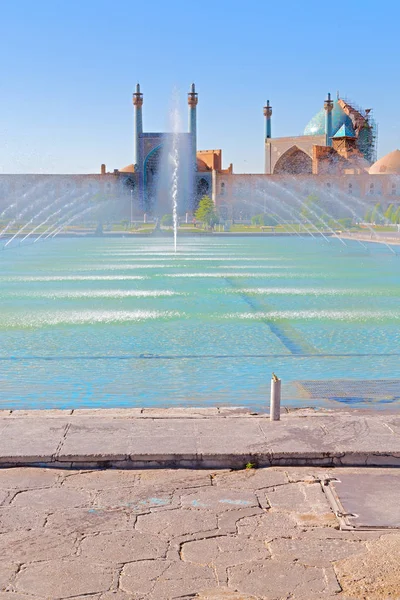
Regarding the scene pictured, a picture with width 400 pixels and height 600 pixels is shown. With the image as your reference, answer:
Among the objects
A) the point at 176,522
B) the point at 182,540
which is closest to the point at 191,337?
the point at 176,522

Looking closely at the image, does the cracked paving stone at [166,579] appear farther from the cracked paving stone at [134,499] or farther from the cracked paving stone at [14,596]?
the cracked paving stone at [134,499]

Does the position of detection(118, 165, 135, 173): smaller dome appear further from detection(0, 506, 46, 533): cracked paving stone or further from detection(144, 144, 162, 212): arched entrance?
detection(0, 506, 46, 533): cracked paving stone

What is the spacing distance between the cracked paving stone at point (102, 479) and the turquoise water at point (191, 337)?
5.84 feet

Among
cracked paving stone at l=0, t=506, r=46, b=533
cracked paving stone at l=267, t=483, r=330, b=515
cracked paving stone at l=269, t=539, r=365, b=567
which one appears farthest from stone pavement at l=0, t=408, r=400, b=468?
cracked paving stone at l=269, t=539, r=365, b=567

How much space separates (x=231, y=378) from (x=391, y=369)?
4.45ft

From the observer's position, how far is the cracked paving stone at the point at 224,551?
3051mm

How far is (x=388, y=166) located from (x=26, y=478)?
65.8 meters

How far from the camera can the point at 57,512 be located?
3.51 metres

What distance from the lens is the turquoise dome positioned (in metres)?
72.3

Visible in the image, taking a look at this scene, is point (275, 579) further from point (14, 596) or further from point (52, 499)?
point (52, 499)

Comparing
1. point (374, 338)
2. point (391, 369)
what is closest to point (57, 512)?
point (391, 369)

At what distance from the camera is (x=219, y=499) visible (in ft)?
12.1

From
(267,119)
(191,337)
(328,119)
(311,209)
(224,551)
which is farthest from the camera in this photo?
(267,119)

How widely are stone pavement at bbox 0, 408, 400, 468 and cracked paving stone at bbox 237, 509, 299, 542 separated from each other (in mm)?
695
